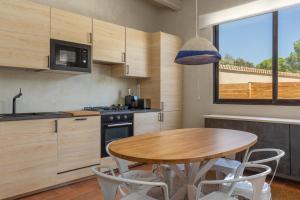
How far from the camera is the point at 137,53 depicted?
4.17 meters

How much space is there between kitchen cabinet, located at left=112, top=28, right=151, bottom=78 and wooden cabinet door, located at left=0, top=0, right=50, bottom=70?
1.35 m

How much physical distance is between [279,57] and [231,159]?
1.94 meters

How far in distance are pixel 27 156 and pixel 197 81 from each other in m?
3.16

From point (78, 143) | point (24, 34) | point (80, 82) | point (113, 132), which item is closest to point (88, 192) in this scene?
point (78, 143)

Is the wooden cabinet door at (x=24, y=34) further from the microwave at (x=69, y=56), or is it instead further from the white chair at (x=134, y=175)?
the white chair at (x=134, y=175)

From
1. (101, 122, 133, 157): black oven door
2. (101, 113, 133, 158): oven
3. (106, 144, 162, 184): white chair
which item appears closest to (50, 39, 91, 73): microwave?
(101, 113, 133, 158): oven

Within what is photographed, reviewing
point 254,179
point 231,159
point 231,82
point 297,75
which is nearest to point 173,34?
point 231,82

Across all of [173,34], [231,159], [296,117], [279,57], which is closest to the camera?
[231,159]

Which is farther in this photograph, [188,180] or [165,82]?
[165,82]

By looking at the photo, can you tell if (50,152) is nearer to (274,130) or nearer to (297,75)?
→ (274,130)

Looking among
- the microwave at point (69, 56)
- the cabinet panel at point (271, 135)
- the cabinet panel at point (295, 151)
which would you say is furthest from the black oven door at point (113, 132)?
the cabinet panel at point (295, 151)

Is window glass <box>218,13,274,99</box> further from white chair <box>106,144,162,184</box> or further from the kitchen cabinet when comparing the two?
white chair <box>106,144,162,184</box>

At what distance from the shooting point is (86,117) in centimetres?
320

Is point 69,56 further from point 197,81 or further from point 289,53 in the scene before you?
point 289,53
